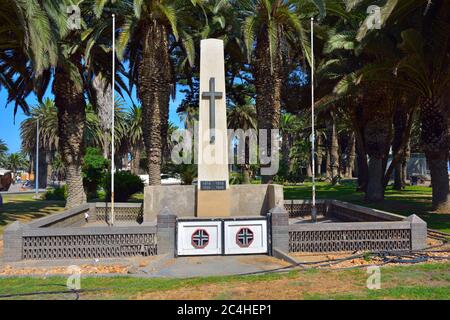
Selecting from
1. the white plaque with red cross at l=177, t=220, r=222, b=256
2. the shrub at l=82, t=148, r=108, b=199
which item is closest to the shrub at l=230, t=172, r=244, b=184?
the shrub at l=82, t=148, r=108, b=199

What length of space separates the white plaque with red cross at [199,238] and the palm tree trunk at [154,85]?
1031 cm

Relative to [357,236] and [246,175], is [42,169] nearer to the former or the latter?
[246,175]

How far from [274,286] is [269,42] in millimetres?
15186

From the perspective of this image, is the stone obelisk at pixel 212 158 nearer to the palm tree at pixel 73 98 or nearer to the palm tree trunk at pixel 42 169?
the palm tree at pixel 73 98

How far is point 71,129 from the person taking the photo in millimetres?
22375

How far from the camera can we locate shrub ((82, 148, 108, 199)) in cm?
3016

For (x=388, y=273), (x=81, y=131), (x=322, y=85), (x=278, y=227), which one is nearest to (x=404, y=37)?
(x=322, y=85)

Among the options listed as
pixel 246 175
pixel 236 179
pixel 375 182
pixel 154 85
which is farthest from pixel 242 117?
pixel 154 85

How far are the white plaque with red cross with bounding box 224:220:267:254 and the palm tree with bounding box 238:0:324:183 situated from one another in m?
11.0

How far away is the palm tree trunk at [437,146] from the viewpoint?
752 inches

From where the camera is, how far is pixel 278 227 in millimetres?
11023

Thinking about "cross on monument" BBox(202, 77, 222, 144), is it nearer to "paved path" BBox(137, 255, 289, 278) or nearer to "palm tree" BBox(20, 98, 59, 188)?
"paved path" BBox(137, 255, 289, 278)
